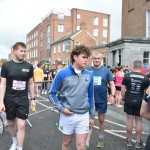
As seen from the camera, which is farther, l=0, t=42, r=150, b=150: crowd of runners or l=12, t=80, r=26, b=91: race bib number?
l=12, t=80, r=26, b=91: race bib number

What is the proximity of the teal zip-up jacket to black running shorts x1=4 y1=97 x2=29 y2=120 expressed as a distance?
1191mm

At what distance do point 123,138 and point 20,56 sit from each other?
3.26 m

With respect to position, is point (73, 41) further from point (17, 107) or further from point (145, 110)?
point (145, 110)

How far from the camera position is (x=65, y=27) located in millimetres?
67125

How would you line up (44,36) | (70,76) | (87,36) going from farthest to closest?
(44,36), (87,36), (70,76)

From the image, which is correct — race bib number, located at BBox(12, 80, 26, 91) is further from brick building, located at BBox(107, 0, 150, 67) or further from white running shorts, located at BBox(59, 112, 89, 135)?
brick building, located at BBox(107, 0, 150, 67)

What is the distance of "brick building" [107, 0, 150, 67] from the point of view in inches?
880

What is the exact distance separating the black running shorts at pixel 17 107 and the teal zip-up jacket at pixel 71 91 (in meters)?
1.19

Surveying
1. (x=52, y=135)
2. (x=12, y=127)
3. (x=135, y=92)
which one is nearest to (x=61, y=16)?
(x=52, y=135)

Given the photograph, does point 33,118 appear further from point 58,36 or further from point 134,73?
point 58,36

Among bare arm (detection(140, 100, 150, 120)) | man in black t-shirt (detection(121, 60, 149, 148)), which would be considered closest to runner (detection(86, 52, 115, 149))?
man in black t-shirt (detection(121, 60, 149, 148))

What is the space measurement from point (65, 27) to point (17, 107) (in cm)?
6281

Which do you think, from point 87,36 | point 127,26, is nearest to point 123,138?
point 127,26

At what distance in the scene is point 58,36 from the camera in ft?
220
